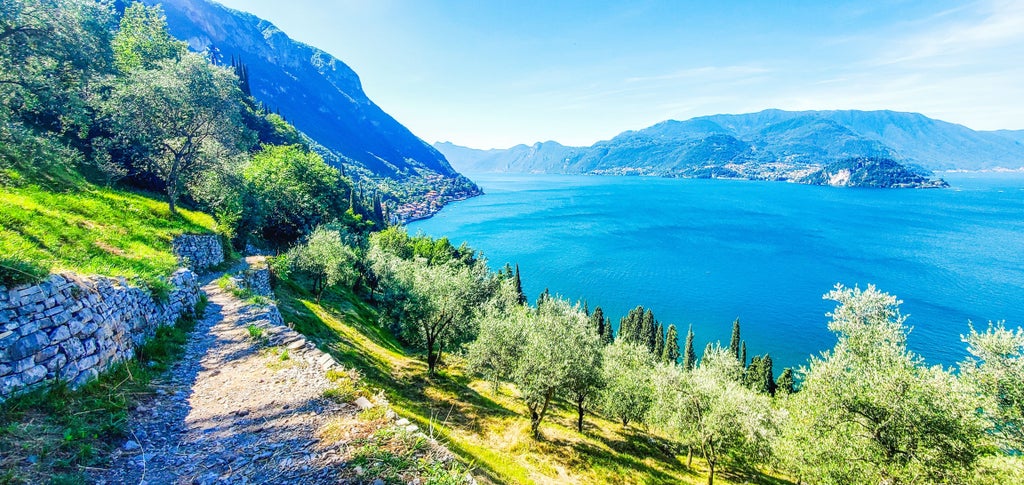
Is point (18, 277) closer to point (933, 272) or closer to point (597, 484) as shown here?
point (597, 484)

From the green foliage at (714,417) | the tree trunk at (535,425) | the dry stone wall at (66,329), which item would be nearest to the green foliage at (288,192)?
the dry stone wall at (66,329)

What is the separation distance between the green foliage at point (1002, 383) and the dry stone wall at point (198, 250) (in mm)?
46650

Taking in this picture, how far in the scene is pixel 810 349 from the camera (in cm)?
9219

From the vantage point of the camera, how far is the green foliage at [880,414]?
1781cm

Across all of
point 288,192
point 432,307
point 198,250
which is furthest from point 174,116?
point 432,307

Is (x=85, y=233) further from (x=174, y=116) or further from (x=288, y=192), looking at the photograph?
(x=288, y=192)

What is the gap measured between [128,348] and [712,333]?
368ft

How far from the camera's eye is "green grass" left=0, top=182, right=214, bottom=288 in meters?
13.6

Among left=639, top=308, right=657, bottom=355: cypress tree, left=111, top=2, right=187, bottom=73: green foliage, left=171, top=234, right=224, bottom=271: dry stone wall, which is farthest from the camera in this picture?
left=639, top=308, right=657, bottom=355: cypress tree

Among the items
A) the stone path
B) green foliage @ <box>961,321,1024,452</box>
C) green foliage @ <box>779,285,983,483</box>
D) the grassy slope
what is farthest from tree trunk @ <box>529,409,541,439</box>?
green foliage @ <box>961,321,1024,452</box>

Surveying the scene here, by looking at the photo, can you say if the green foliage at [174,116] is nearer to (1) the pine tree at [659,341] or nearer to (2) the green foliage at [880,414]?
(2) the green foliage at [880,414]

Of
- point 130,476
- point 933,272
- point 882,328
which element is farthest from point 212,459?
point 933,272

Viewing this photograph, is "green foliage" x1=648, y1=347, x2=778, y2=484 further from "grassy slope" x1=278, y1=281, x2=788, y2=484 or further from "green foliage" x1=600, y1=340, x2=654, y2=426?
"green foliage" x1=600, y1=340, x2=654, y2=426

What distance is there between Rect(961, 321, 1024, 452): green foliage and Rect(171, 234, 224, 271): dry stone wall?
46.7 meters
